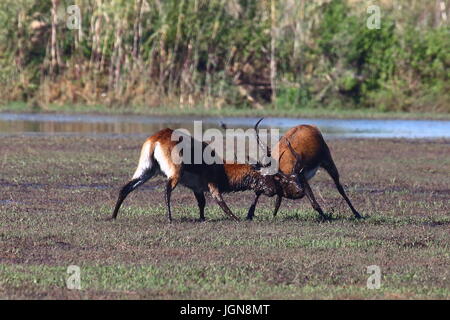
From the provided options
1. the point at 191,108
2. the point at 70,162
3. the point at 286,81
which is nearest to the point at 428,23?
the point at 286,81

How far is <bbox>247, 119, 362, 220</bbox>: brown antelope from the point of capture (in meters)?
11.1

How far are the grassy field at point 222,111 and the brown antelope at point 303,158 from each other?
1484cm

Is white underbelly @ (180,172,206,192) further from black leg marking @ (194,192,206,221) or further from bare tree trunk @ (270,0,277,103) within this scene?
bare tree trunk @ (270,0,277,103)

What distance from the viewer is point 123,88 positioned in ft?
93.9

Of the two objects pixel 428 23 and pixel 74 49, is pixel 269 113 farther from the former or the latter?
pixel 428 23

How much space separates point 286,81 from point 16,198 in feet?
60.6

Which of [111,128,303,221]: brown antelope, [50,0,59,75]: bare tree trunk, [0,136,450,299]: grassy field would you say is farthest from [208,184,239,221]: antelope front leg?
[50,0,59,75]: bare tree trunk

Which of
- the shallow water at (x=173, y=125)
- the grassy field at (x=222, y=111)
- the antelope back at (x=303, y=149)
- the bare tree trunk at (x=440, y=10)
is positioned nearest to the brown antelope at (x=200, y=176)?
the antelope back at (x=303, y=149)

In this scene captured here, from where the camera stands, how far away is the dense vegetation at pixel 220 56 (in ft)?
93.1

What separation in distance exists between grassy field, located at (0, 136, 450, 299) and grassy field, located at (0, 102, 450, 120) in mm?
11503

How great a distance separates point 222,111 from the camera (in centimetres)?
2741

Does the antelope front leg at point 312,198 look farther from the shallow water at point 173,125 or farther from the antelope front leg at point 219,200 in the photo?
the shallow water at point 173,125

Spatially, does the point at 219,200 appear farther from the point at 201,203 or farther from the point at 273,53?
the point at 273,53

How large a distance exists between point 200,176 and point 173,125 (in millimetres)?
13720
